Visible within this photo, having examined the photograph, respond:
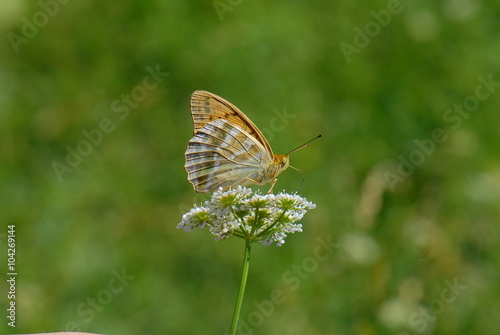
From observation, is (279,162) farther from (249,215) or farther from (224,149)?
(249,215)

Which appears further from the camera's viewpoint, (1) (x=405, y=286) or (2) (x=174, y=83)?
(2) (x=174, y=83)

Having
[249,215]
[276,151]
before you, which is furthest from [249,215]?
[276,151]

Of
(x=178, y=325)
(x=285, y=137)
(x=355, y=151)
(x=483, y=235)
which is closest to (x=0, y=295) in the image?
(x=178, y=325)

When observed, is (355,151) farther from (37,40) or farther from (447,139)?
(37,40)

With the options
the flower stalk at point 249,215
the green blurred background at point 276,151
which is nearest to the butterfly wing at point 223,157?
the flower stalk at point 249,215

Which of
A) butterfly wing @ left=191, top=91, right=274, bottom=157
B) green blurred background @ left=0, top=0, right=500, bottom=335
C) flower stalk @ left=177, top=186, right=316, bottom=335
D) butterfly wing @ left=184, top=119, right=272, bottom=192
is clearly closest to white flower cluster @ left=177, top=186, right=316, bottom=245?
flower stalk @ left=177, top=186, right=316, bottom=335

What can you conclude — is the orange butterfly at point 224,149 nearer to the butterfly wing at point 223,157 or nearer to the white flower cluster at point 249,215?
the butterfly wing at point 223,157

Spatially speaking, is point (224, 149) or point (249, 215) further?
point (224, 149)
